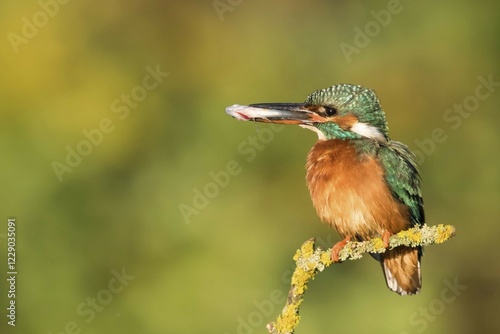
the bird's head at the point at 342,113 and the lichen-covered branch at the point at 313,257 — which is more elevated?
the bird's head at the point at 342,113

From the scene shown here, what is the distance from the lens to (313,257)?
290 cm

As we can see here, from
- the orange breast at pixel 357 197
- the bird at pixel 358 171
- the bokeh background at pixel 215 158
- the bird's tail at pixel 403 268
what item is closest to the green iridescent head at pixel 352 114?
the bird at pixel 358 171

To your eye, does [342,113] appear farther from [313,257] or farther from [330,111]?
[313,257]

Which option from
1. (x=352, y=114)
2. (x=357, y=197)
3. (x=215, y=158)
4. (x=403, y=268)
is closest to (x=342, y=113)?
(x=352, y=114)

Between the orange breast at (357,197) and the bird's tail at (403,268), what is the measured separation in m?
0.16

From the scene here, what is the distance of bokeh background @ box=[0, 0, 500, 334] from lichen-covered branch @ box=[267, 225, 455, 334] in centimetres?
276

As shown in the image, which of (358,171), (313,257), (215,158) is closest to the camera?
(313,257)

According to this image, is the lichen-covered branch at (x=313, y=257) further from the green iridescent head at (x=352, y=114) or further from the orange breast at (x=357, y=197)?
the green iridescent head at (x=352, y=114)

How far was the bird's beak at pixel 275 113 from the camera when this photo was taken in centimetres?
414

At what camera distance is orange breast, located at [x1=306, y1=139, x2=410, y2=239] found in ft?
13.2

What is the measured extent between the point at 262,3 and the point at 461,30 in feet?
5.78

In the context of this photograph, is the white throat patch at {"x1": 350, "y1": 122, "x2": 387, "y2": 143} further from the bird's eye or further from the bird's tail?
the bird's tail

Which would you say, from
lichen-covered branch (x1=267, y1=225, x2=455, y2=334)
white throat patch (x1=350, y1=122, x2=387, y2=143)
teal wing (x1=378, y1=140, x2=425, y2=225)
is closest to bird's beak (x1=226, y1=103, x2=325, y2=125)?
white throat patch (x1=350, y1=122, x2=387, y2=143)

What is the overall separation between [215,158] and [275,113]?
247 centimetres
